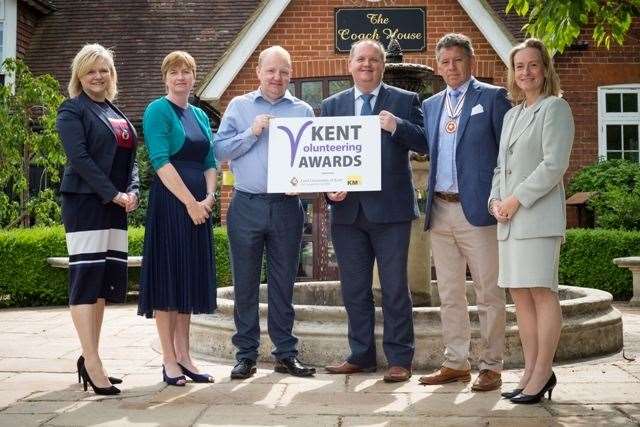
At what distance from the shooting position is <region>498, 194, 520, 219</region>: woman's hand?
191 inches

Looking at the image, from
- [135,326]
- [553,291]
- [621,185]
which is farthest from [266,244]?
[621,185]

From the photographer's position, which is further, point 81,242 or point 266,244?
point 266,244

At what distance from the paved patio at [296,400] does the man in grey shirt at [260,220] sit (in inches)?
10.1

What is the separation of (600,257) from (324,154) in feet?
25.4

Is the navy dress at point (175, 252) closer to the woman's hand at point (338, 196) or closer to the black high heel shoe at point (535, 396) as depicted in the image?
the woman's hand at point (338, 196)

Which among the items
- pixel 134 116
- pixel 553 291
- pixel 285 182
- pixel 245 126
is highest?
pixel 134 116

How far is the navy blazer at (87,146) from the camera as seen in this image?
17.1 ft

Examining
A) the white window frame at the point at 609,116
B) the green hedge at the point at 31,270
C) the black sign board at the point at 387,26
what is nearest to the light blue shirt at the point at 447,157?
the green hedge at the point at 31,270

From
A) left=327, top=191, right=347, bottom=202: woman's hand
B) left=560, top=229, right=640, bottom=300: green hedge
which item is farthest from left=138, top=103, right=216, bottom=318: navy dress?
left=560, top=229, right=640, bottom=300: green hedge

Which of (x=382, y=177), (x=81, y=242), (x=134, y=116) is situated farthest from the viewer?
(x=134, y=116)

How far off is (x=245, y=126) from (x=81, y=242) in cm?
128

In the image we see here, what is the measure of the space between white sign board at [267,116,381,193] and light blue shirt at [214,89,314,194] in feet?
0.39

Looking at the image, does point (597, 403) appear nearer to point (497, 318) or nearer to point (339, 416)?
point (497, 318)

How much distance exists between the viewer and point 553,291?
4.89 meters
